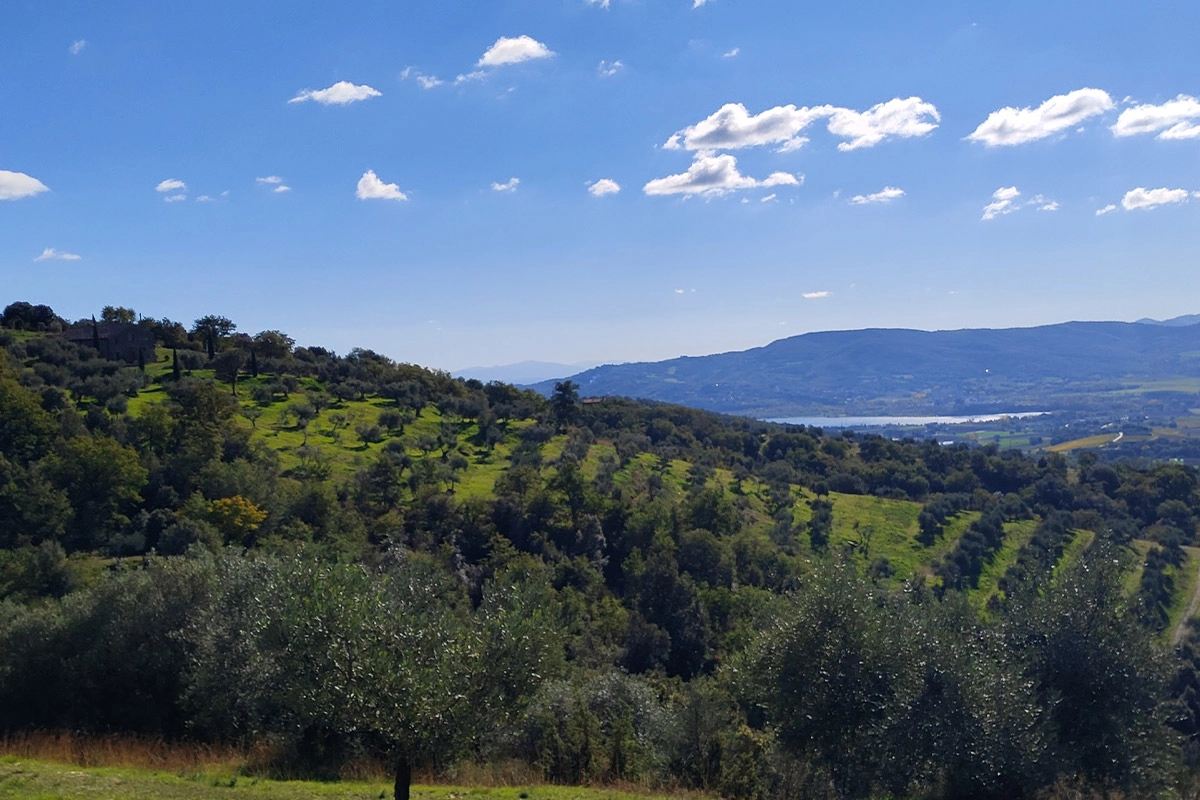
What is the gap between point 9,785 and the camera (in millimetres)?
13086

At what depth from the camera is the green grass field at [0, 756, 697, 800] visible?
43.0 feet

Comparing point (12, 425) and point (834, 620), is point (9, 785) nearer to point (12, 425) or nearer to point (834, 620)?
point (834, 620)

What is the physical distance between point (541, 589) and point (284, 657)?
9.25 m

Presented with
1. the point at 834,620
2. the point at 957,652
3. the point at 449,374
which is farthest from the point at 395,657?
the point at 449,374

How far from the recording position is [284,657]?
12539 millimetres

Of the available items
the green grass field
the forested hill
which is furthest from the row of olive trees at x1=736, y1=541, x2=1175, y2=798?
the green grass field

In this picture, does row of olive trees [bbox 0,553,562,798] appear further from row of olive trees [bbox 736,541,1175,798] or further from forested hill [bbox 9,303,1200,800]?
row of olive trees [bbox 736,541,1175,798]

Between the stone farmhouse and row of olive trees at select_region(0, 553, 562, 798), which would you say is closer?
row of olive trees at select_region(0, 553, 562, 798)

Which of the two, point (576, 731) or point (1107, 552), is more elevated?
point (1107, 552)

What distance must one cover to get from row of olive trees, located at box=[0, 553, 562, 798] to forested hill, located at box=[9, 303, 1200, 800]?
8 cm

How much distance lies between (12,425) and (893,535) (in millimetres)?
76824

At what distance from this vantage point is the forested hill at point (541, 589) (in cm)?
1487

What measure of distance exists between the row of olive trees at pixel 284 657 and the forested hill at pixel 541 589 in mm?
82

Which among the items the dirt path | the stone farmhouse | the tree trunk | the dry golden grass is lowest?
the dirt path
